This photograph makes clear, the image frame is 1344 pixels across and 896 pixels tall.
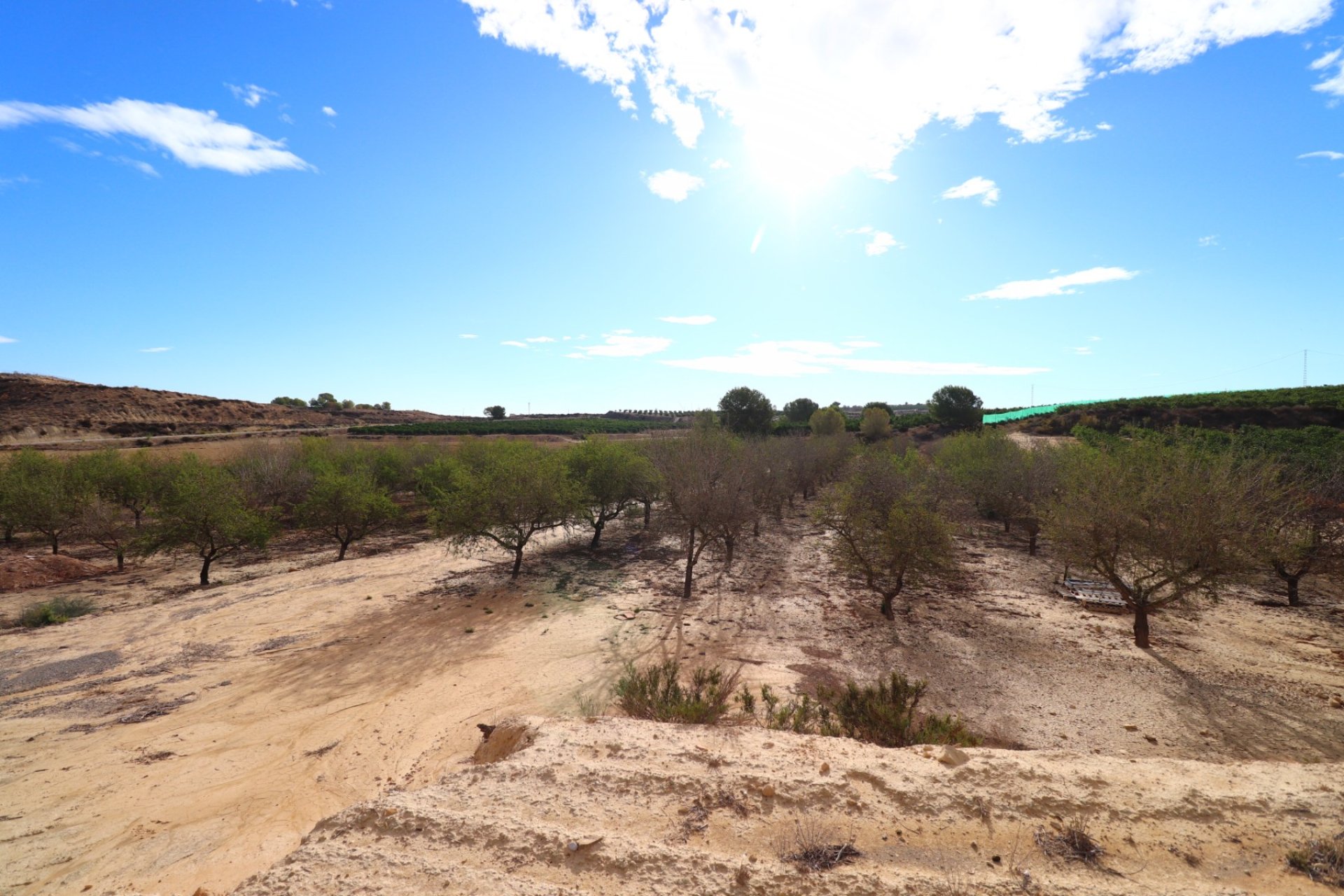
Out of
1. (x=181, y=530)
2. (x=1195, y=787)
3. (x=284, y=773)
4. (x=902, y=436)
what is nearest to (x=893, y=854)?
(x=1195, y=787)

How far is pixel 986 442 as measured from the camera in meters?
34.5

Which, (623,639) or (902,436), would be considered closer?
(623,639)

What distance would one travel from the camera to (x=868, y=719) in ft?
27.1

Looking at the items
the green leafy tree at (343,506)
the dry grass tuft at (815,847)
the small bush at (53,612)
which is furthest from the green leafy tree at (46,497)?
the dry grass tuft at (815,847)

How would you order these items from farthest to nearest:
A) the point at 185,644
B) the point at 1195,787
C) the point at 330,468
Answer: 1. the point at 330,468
2. the point at 185,644
3. the point at 1195,787

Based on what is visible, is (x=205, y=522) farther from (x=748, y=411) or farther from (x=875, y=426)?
(x=875, y=426)

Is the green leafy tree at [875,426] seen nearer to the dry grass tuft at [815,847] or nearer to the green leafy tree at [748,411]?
the green leafy tree at [748,411]

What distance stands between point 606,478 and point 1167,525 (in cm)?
2135

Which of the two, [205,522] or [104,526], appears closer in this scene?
[205,522]

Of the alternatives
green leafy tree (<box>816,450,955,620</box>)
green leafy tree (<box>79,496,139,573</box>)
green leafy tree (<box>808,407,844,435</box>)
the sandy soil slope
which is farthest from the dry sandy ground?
green leafy tree (<box>808,407,844,435</box>)

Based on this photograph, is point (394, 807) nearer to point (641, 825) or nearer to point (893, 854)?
point (641, 825)

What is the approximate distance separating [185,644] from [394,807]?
1312 centimetres

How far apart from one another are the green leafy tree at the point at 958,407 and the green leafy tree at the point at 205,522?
73.5 meters

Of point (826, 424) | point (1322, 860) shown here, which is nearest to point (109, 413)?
point (826, 424)
